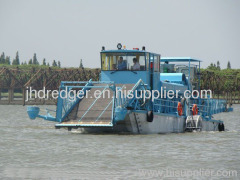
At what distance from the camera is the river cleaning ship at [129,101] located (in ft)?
99.7

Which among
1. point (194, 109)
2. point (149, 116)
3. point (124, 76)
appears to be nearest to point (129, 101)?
point (149, 116)

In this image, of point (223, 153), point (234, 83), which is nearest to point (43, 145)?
point (223, 153)

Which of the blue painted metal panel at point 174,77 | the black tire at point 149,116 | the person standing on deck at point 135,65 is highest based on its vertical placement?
the person standing on deck at point 135,65

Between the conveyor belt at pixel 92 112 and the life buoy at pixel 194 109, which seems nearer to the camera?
the conveyor belt at pixel 92 112

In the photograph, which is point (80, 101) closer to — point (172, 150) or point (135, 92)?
point (135, 92)

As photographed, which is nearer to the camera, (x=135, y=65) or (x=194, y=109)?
(x=135, y=65)

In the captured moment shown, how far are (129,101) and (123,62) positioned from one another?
3484mm

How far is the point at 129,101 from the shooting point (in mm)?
30547

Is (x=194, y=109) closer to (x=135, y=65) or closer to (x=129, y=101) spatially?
(x=135, y=65)

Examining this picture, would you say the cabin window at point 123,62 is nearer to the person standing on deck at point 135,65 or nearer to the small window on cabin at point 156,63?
the person standing on deck at point 135,65

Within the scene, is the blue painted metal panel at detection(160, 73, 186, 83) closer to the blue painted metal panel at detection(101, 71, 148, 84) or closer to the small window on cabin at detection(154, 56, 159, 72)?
the small window on cabin at detection(154, 56, 159, 72)

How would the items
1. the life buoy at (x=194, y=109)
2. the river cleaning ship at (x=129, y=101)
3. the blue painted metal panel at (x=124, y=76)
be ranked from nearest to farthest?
the river cleaning ship at (x=129, y=101) < the blue painted metal panel at (x=124, y=76) < the life buoy at (x=194, y=109)

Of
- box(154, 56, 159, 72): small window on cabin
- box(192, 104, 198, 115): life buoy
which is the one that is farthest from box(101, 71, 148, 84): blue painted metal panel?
box(192, 104, 198, 115): life buoy

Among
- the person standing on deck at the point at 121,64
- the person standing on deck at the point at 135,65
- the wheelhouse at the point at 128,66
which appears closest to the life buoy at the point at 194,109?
the wheelhouse at the point at 128,66
